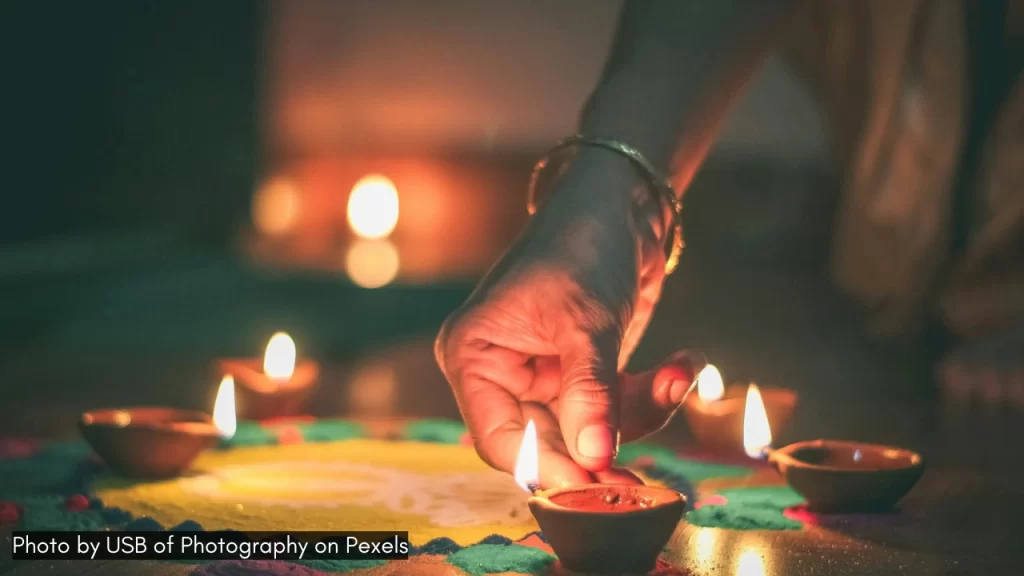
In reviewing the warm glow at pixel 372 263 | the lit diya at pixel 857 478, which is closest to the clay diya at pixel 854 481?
the lit diya at pixel 857 478

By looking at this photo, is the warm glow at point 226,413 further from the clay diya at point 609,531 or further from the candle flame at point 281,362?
the clay diya at point 609,531

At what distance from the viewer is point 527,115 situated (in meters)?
5.66


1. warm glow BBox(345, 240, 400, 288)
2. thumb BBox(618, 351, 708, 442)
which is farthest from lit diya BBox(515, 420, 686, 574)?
warm glow BBox(345, 240, 400, 288)

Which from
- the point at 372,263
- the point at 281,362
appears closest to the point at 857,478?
the point at 281,362

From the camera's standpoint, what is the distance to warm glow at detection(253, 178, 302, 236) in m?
5.63

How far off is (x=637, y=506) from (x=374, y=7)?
5145 mm

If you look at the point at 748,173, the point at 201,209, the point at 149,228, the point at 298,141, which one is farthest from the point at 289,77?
the point at 748,173

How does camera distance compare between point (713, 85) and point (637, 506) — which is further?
point (713, 85)

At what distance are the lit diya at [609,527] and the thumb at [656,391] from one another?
0.21 meters

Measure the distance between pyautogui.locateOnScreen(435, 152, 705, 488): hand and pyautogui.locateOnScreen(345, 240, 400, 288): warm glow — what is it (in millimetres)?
A: 3022

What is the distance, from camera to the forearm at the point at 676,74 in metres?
1.51

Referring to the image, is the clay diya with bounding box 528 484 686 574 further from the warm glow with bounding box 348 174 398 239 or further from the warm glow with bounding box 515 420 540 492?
the warm glow with bounding box 348 174 398 239

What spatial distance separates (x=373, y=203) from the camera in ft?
18.2

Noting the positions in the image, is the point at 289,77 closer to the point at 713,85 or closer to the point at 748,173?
the point at 748,173
